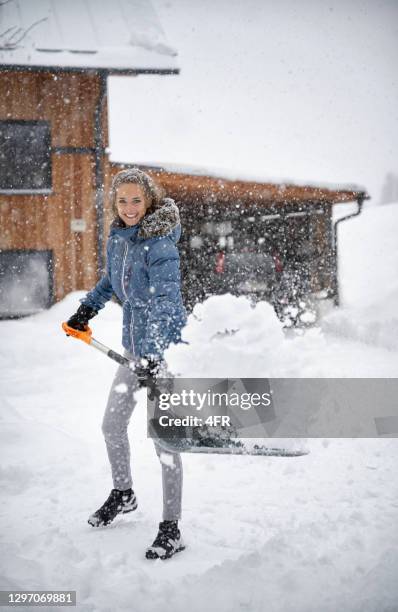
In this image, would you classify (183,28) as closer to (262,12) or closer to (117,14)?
(117,14)

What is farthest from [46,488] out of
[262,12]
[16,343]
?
[262,12]

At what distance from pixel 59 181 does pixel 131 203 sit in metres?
6.73

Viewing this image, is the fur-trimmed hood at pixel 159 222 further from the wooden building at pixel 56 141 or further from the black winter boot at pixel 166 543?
the wooden building at pixel 56 141

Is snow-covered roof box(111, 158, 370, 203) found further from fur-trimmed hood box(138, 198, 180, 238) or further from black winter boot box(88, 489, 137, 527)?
black winter boot box(88, 489, 137, 527)

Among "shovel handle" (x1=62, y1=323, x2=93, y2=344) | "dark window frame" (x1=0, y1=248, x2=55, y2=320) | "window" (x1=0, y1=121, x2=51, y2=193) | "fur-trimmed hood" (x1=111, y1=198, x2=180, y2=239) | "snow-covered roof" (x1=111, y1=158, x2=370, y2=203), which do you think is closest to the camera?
"fur-trimmed hood" (x1=111, y1=198, x2=180, y2=239)

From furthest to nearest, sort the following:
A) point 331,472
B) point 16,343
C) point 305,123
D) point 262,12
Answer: point 305,123 → point 16,343 → point 262,12 → point 331,472

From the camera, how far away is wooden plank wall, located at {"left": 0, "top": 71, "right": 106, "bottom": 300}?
8.17 m

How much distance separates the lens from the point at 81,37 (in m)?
8.42

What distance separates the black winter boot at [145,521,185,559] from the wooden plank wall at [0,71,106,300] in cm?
680

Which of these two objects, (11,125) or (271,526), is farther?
(11,125)

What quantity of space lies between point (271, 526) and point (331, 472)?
0.88 m

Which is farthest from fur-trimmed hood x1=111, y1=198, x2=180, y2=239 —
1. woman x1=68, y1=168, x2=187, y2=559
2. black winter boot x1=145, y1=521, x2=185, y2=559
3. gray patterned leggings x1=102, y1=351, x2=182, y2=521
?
black winter boot x1=145, y1=521, x2=185, y2=559

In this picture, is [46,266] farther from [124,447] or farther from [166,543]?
[166,543]

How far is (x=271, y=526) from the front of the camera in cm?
249
